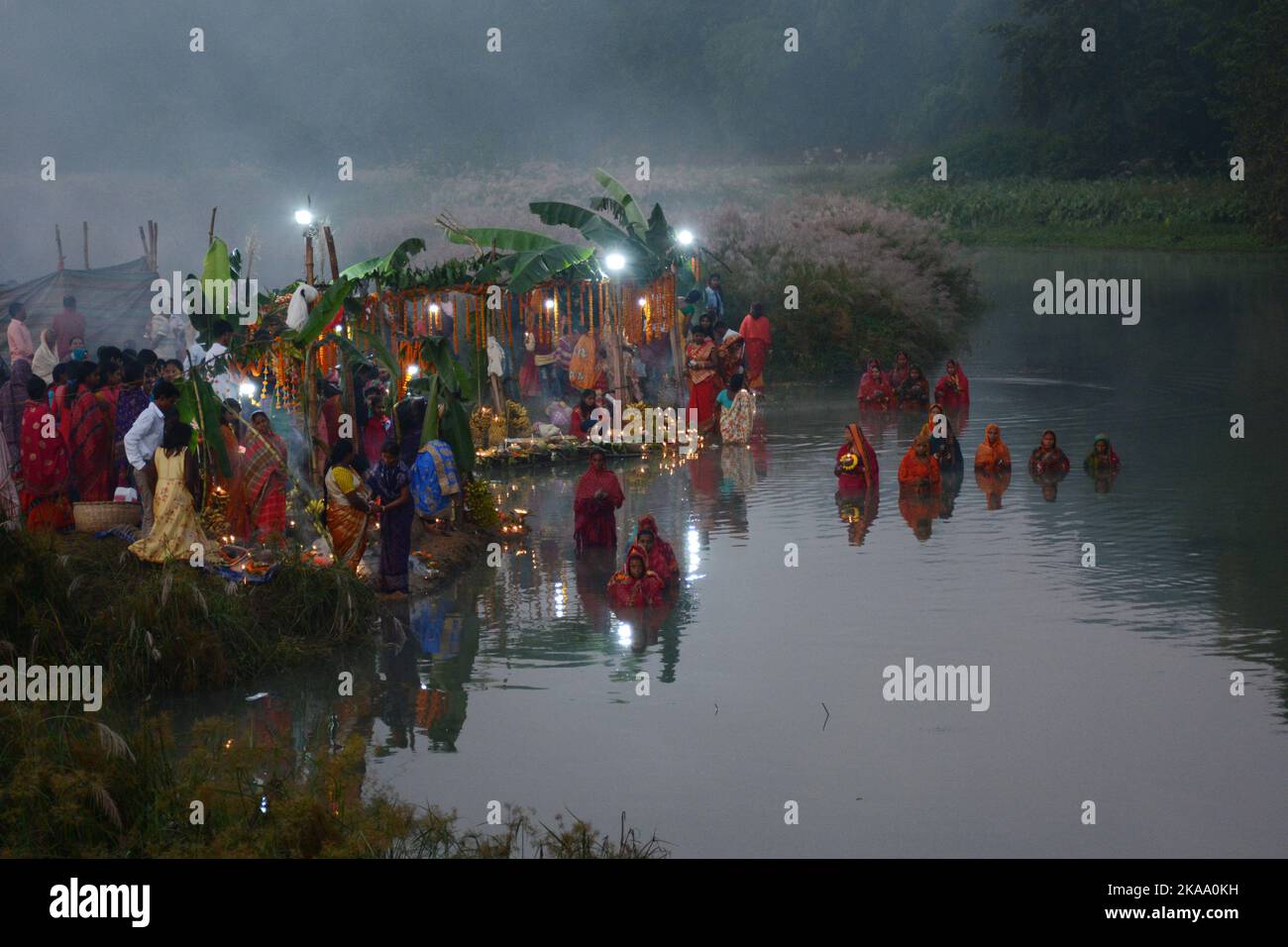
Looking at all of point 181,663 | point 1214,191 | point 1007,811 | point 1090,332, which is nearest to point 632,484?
point 181,663

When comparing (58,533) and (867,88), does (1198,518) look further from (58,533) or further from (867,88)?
(867,88)

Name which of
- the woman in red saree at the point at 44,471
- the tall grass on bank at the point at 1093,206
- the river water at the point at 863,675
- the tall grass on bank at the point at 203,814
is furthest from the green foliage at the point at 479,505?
the tall grass on bank at the point at 1093,206

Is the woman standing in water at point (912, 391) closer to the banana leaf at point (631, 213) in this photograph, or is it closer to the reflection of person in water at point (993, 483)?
the banana leaf at point (631, 213)

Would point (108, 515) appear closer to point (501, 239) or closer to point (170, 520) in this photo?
point (170, 520)

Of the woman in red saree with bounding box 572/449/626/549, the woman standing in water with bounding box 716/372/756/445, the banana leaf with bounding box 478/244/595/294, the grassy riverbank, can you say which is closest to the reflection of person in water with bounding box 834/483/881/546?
the woman in red saree with bounding box 572/449/626/549

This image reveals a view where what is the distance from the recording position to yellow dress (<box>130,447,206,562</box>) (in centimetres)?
1285

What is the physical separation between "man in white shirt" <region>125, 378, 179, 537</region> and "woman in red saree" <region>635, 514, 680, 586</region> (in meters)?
3.82

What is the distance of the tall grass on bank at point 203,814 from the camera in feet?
26.9

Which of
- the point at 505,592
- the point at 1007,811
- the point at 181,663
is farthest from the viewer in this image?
the point at 505,592

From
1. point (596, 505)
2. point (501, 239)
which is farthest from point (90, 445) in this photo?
point (501, 239)

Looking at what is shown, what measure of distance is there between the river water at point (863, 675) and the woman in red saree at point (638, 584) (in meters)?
0.28

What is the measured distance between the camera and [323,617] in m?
12.9
